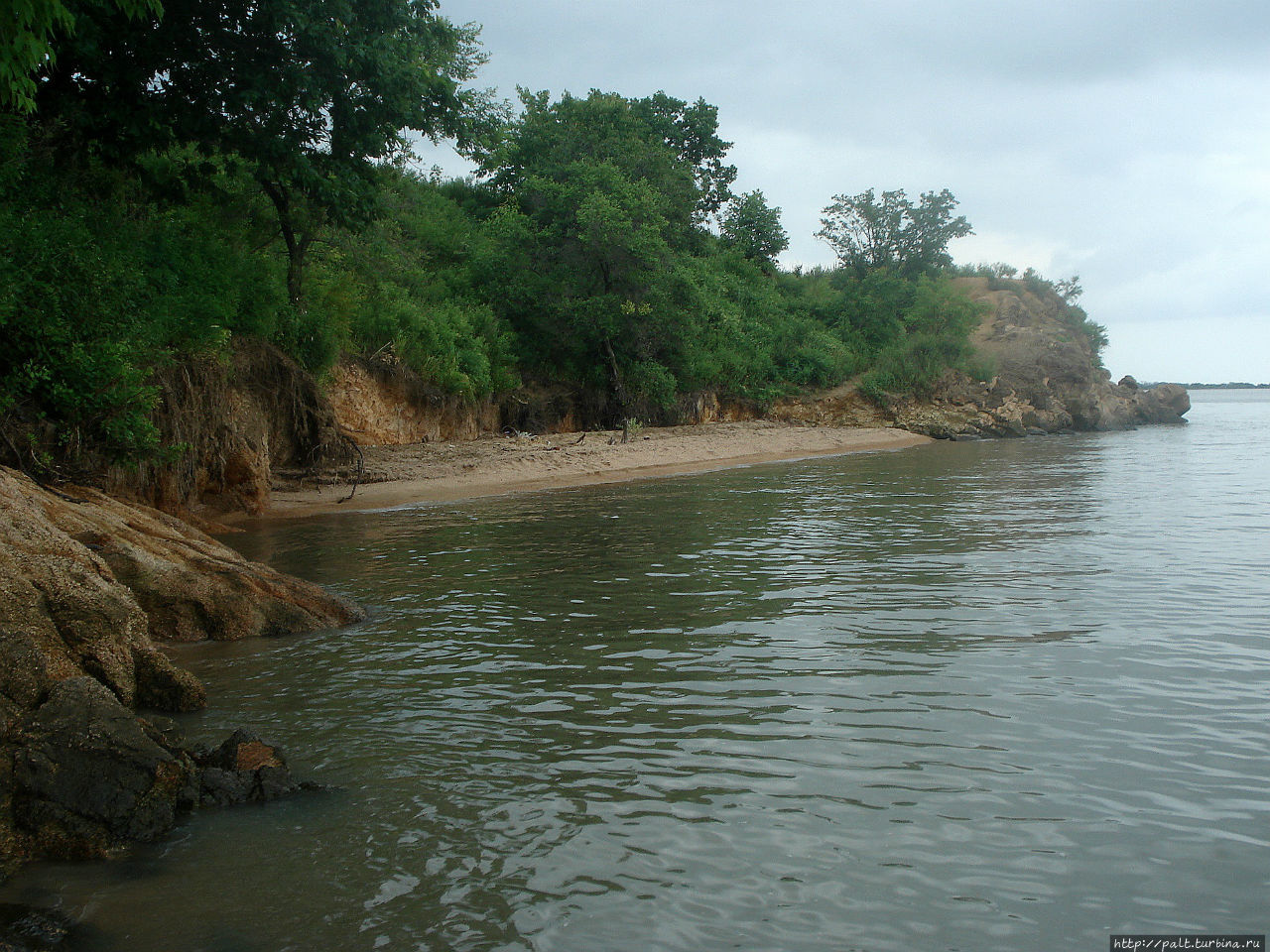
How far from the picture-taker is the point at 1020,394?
1672 inches

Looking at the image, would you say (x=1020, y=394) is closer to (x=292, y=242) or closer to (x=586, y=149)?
(x=586, y=149)

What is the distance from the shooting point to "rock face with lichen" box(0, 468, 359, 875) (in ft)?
13.0

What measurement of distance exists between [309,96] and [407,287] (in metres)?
11.7

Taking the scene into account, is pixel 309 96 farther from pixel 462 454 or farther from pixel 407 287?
pixel 407 287

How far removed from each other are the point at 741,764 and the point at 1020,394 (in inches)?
1643

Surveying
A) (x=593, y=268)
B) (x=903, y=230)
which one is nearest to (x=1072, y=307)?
(x=903, y=230)

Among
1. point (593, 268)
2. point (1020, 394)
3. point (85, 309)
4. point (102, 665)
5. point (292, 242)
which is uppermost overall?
point (593, 268)

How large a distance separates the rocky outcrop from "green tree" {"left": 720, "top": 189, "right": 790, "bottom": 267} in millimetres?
10790

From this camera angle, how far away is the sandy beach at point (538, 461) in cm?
1670

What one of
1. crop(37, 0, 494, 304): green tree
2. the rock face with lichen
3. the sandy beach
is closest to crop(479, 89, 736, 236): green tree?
the sandy beach

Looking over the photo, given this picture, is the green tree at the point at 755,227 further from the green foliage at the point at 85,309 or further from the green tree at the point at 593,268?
the green foliage at the point at 85,309

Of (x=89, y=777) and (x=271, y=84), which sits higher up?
(x=271, y=84)

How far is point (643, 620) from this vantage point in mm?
7738

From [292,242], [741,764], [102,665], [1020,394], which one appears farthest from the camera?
[1020,394]
